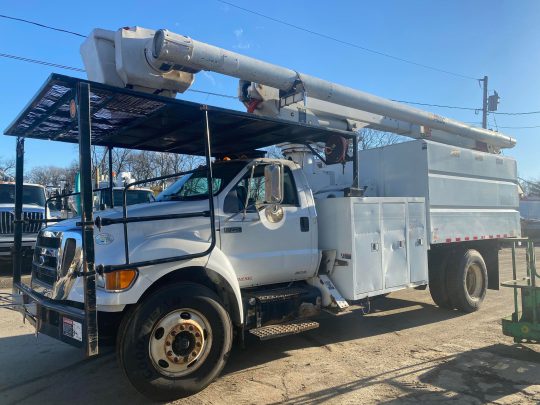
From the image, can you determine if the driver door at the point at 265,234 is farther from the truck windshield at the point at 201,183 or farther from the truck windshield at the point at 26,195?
the truck windshield at the point at 26,195

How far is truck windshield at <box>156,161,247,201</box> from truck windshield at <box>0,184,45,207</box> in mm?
8746

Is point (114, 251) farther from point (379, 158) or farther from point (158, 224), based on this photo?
point (379, 158)

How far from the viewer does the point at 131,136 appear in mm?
6055

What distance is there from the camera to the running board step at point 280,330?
4.88 m

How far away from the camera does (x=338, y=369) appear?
16.5 feet

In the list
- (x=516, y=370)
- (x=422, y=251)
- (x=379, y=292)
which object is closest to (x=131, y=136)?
(x=379, y=292)

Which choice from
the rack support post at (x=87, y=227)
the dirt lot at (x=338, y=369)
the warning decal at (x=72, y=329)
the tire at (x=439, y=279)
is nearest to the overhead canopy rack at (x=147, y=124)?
the rack support post at (x=87, y=227)

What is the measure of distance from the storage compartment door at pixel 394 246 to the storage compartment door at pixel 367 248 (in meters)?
0.14

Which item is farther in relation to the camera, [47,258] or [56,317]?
[47,258]

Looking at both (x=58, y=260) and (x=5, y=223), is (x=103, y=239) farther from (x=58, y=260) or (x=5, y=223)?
(x=5, y=223)

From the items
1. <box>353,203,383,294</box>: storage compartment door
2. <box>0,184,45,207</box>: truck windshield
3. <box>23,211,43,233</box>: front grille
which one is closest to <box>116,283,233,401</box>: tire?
<box>353,203,383,294</box>: storage compartment door

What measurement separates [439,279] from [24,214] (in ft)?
33.1

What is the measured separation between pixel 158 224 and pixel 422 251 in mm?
4169

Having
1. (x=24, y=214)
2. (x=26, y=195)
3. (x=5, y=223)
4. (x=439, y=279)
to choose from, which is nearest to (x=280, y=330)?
(x=439, y=279)
